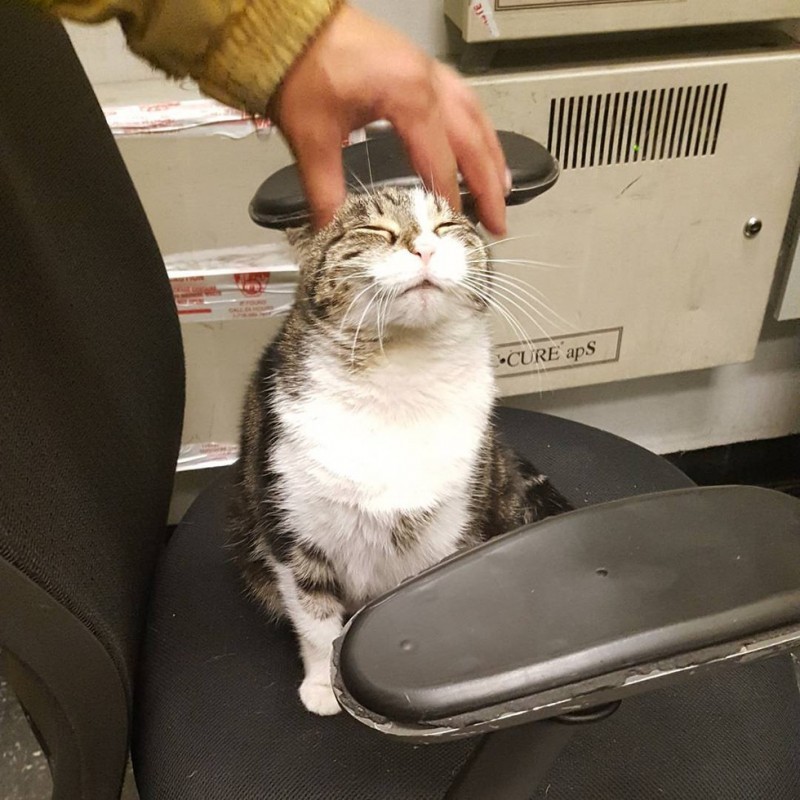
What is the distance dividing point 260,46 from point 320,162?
84mm

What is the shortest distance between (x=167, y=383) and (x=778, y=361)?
1.18 meters

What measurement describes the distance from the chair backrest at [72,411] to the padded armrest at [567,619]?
18 centimetres

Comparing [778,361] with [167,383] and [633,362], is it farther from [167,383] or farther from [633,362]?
[167,383]

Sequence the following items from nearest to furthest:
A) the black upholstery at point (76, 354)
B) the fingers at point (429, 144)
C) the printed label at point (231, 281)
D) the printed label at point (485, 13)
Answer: the black upholstery at point (76, 354) → the fingers at point (429, 144) → the printed label at point (485, 13) → the printed label at point (231, 281)

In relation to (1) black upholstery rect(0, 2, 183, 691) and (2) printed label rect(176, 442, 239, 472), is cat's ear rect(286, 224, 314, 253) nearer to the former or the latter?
(1) black upholstery rect(0, 2, 183, 691)

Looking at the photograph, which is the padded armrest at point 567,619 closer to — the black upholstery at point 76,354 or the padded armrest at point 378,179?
the black upholstery at point 76,354

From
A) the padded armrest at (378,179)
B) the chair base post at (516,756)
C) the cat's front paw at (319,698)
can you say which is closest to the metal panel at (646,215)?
the padded armrest at (378,179)

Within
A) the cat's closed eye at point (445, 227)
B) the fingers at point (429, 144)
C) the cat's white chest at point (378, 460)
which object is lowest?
the cat's white chest at point (378, 460)

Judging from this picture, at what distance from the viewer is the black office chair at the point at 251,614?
354 millimetres

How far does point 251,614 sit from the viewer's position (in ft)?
2.46

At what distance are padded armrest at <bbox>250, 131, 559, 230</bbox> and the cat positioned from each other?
0.08ft

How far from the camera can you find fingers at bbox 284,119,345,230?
0.54 meters

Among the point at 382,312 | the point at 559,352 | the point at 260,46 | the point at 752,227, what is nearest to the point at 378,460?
the point at 382,312

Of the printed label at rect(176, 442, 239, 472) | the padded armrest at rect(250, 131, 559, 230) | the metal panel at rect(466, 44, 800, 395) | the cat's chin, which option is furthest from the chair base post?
the printed label at rect(176, 442, 239, 472)
